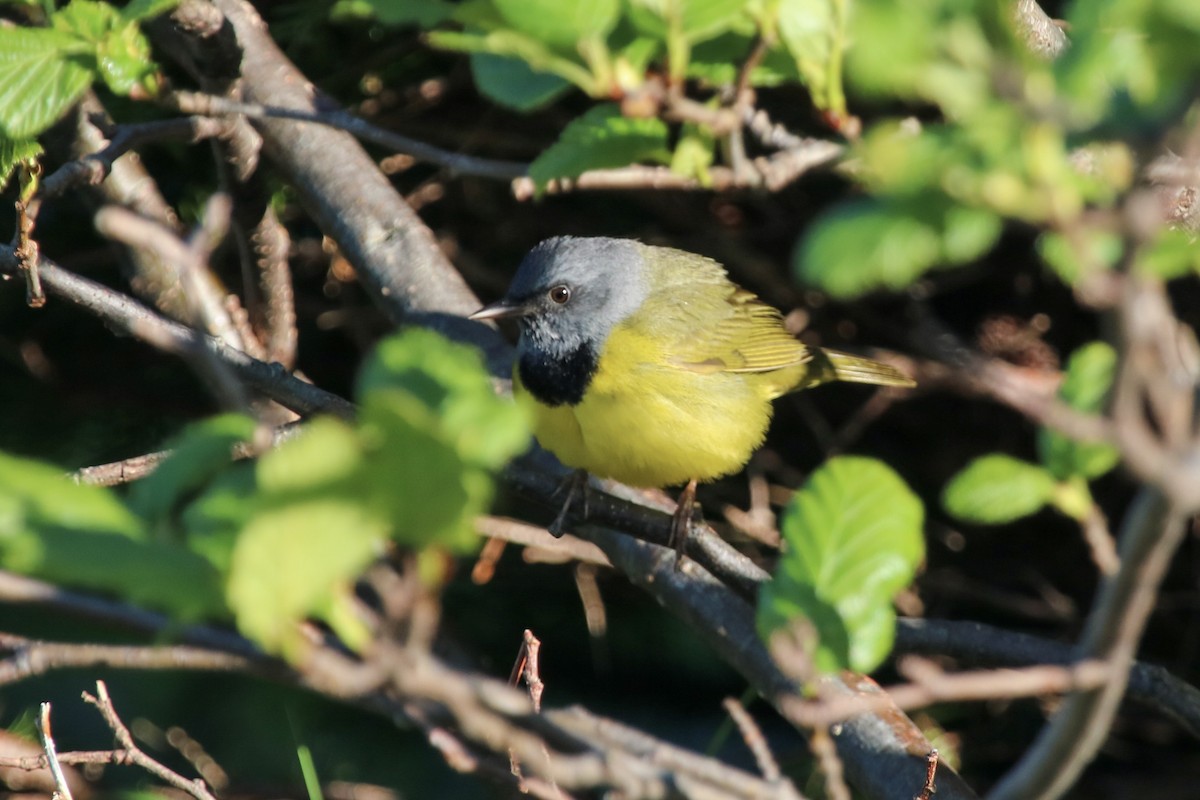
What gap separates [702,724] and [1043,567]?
1289 mm

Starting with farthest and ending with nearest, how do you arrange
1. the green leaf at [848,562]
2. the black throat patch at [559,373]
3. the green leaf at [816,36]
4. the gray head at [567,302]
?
the gray head at [567,302] → the black throat patch at [559,373] → the green leaf at [816,36] → the green leaf at [848,562]

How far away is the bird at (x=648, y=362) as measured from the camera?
10.3ft

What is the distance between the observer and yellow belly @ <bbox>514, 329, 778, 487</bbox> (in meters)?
3.10

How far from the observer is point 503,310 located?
3.44 meters

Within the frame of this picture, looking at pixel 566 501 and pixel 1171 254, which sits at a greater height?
pixel 1171 254

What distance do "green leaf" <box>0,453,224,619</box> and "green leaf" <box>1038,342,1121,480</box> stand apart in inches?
34.8

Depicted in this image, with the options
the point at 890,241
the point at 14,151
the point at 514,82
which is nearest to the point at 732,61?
the point at 514,82

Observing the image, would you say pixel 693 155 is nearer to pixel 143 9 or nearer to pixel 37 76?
pixel 143 9

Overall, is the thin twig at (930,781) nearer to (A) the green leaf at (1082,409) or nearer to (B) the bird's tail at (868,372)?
(A) the green leaf at (1082,409)

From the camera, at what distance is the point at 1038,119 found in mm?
987

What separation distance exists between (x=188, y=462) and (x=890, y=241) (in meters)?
0.63

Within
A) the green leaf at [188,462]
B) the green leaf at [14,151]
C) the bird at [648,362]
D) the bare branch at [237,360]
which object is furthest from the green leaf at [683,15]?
the bird at [648,362]

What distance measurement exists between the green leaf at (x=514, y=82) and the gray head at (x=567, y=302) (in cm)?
156

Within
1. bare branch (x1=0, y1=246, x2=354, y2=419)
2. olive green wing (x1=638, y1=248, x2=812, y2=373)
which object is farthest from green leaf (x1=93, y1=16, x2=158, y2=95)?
olive green wing (x1=638, y1=248, x2=812, y2=373)
